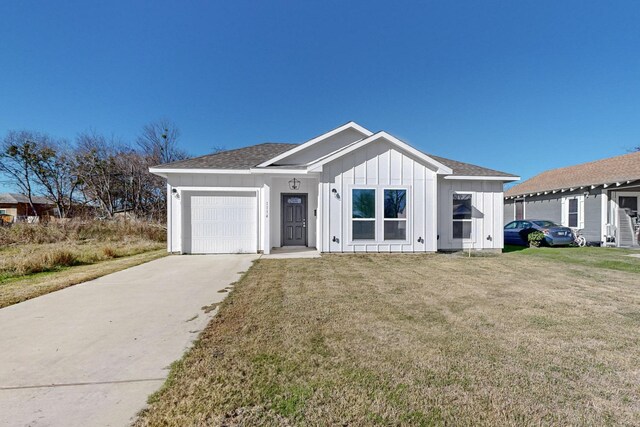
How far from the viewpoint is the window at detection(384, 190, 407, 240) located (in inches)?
384

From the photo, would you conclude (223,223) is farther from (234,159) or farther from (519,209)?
(519,209)

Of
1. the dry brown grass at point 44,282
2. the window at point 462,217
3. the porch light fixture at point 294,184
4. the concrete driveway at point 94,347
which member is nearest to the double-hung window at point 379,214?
the porch light fixture at point 294,184

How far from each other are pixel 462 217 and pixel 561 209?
826cm

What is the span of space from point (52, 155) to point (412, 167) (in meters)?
27.9

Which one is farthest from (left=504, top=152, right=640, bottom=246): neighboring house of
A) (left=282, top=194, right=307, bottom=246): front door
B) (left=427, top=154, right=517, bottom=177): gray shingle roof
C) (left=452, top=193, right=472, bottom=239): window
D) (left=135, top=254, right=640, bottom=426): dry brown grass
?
(left=282, top=194, right=307, bottom=246): front door

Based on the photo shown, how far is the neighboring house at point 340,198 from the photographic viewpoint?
9617mm

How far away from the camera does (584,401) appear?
2.11m

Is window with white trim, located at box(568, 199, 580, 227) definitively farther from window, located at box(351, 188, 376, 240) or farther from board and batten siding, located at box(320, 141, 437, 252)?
window, located at box(351, 188, 376, 240)

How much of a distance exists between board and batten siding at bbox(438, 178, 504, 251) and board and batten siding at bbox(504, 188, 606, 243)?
6.18 m

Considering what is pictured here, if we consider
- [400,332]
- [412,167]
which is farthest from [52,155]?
[400,332]

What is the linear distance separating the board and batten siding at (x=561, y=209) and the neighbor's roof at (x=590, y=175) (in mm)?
468

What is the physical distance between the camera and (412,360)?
2676mm

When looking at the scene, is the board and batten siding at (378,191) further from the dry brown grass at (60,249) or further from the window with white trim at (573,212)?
the window with white trim at (573,212)

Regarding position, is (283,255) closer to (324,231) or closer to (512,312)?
(324,231)
